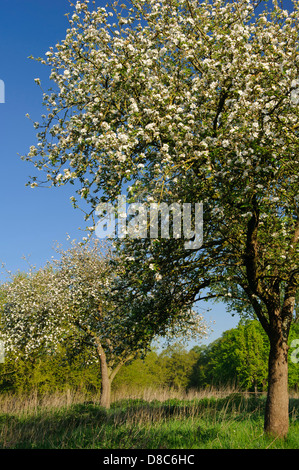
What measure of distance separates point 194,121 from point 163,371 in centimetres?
6283

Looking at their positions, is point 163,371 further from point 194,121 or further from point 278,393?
point 194,121

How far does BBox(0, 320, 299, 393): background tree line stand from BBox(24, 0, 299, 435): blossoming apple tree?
841cm

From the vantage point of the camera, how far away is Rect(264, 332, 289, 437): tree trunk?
11.0m

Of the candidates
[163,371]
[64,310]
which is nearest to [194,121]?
[64,310]

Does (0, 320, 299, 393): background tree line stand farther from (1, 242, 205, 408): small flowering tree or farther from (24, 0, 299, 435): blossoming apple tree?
(24, 0, 299, 435): blossoming apple tree

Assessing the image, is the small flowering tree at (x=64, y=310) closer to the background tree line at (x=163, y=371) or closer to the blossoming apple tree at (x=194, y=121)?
the background tree line at (x=163, y=371)

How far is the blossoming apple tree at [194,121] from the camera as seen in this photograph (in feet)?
27.3

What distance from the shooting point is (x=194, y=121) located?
346 inches

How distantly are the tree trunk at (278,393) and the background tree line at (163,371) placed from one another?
14.9ft

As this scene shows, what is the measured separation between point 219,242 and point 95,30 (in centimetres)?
627

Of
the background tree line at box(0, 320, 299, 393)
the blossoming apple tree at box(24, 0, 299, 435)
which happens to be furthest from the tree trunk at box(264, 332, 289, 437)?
the background tree line at box(0, 320, 299, 393)

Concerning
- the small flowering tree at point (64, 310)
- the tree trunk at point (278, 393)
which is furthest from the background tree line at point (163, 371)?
the tree trunk at point (278, 393)

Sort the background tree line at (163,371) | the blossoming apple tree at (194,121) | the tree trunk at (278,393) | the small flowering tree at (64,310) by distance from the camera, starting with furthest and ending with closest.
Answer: the background tree line at (163,371) → the small flowering tree at (64,310) → the tree trunk at (278,393) → the blossoming apple tree at (194,121)
